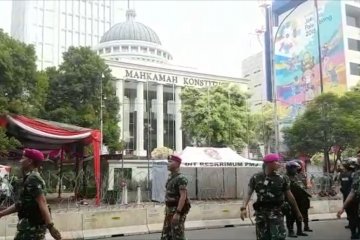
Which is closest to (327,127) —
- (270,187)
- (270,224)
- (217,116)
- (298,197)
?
(217,116)

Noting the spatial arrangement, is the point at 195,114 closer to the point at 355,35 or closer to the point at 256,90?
the point at 355,35

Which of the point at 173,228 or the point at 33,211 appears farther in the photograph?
the point at 173,228

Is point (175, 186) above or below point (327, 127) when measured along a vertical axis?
below

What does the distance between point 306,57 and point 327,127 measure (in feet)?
160

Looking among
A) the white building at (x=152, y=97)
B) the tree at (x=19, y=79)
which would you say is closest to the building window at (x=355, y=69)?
the white building at (x=152, y=97)

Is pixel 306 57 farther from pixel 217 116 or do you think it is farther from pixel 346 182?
pixel 346 182

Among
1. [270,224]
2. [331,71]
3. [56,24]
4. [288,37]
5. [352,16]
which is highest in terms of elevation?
[56,24]

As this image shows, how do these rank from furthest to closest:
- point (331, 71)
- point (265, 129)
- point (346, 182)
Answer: point (331, 71) < point (265, 129) < point (346, 182)

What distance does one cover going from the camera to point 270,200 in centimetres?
586

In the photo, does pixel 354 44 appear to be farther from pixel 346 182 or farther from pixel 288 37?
pixel 346 182

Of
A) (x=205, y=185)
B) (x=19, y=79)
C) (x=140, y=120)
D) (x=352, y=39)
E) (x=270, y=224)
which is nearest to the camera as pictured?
(x=270, y=224)

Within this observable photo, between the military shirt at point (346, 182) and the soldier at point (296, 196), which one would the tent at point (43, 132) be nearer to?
the soldier at point (296, 196)

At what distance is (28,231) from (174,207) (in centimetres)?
236

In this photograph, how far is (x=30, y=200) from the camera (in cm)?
512
